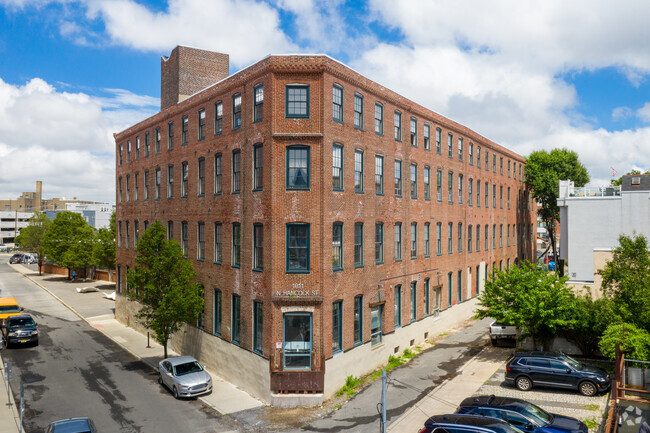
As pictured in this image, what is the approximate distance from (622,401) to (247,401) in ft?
53.9

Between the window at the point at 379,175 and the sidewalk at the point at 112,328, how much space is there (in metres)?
13.5

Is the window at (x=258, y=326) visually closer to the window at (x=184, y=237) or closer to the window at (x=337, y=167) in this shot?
the window at (x=337, y=167)

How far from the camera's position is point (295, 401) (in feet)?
73.1

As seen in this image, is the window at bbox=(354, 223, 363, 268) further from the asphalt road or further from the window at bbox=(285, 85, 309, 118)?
the asphalt road

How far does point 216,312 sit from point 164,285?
11.3 ft

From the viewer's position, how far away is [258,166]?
958 inches

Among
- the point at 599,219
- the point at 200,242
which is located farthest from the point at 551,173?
the point at 200,242

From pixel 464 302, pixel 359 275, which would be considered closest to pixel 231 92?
pixel 359 275

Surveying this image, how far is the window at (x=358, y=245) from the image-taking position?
26.0 metres

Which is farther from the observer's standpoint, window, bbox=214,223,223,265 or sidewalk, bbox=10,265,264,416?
window, bbox=214,223,223,265

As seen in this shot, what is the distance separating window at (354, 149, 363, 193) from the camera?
26.0 metres

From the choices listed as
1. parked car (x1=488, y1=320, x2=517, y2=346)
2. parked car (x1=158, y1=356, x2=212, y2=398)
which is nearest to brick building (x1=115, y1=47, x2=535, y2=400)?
parked car (x1=158, y1=356, x2=212, y2=398)

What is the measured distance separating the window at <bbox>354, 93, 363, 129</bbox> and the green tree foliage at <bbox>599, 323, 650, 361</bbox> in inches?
630

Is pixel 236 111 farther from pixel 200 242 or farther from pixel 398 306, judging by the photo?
pixel 398 306
